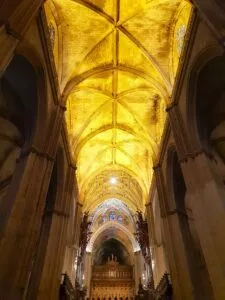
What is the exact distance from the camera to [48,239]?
9.52 metres

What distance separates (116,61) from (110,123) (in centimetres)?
419

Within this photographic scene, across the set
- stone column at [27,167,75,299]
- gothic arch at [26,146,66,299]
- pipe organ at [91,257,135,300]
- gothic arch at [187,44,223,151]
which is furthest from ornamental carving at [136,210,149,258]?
gothic arch at [187,44,223,151]

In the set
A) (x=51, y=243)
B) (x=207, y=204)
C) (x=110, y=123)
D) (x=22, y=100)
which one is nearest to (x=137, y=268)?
(x=110, y=123)

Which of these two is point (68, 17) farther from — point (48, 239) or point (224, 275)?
point (224, 275)

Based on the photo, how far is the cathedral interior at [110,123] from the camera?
612cm

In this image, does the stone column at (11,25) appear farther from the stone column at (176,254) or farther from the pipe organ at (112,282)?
the pipe organ at (112,282)

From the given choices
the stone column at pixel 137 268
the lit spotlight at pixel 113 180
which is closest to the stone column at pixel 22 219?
the lit spotlight at pixel 113 180

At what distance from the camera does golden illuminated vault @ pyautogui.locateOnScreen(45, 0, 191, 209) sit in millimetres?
9641

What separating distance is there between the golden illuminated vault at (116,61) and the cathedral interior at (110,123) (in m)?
0.04

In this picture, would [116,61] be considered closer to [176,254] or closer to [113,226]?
[176,254]

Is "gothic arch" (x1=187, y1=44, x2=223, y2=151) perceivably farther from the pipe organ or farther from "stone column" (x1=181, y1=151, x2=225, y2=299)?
the pipe organ

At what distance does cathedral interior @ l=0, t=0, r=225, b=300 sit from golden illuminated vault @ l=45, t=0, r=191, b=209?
45 mm

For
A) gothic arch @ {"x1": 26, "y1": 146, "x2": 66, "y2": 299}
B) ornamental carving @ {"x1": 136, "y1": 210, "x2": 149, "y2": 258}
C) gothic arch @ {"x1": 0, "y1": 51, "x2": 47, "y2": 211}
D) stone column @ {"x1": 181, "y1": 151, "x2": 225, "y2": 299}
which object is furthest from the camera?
ornamental carving @ {"x1": 136, "y1": 210, "x2": 149, "y2": 258}

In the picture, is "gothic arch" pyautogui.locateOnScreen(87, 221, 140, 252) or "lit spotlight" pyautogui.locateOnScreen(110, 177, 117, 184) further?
"gothic arch" pyautogui.locateOnScreen(87, 221, 140, 252)
